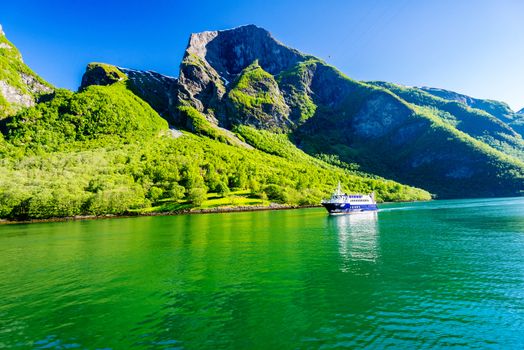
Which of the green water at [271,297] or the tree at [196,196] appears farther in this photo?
the tree at [196,196]

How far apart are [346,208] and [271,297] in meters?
115

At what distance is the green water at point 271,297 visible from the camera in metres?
23.5

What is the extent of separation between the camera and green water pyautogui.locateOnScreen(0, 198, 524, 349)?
23484mm

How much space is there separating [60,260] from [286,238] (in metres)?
41.7

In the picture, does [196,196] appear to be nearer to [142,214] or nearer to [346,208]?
[142,214]

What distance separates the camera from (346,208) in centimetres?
14188

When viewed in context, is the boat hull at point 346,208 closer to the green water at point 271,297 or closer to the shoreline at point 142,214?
the shoreline at point 142,214

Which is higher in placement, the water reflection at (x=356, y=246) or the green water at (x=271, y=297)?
the water reflection at (x=356, y=246)

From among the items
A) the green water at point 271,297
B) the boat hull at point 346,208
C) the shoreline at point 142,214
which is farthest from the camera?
the shoreline at point 142,214

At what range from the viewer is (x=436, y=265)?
4328 cm

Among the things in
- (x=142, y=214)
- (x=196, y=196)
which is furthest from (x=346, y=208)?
(x=142, y=214)

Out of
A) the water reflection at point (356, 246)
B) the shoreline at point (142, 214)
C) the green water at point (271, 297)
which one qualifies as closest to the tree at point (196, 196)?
the shoreline at point (142, 214)

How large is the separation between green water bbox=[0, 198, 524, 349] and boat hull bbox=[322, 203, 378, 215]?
3002 inches

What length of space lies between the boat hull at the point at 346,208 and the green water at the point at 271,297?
250 ft
